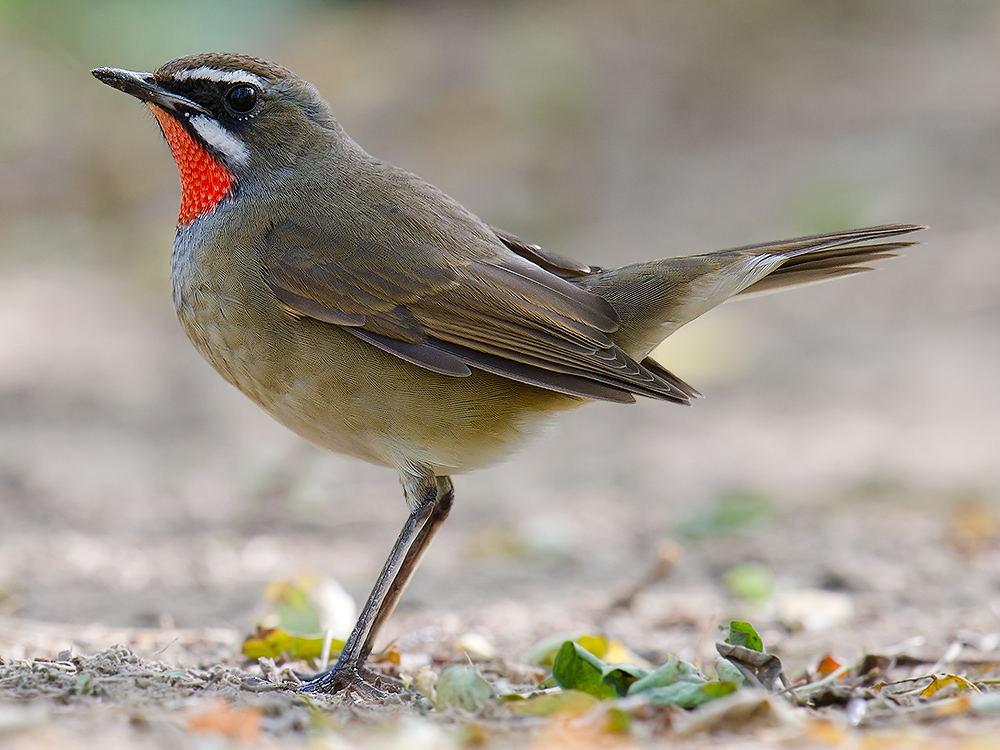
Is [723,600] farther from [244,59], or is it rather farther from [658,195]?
[658,195]

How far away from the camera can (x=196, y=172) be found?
4387 millimetres

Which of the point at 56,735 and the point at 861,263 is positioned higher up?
the point at 861,263

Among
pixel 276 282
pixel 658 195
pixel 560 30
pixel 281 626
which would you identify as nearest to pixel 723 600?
pixel 281 626

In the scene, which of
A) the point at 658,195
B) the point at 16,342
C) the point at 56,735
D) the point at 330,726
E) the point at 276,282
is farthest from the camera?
the point at 658,195

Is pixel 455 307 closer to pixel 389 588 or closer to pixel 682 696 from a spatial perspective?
pixel 389 588

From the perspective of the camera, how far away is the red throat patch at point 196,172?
4344 millimetres

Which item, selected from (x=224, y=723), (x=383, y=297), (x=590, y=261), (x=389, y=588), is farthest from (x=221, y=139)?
(x=590, y=261)

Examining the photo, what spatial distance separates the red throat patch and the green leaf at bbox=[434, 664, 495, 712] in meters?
2.04

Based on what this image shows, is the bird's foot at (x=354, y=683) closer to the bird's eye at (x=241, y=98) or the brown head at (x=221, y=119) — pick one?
the brown head at (x=221, y=119)

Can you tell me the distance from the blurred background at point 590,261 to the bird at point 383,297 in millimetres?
1022

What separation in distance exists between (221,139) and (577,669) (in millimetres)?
2331

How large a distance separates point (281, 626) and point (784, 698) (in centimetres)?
183

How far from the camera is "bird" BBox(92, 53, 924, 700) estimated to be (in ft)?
12.9

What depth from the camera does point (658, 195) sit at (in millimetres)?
11570
